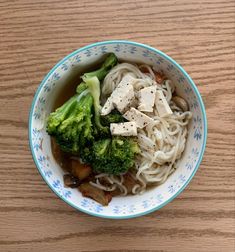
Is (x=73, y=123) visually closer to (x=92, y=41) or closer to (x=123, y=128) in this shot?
→ (x=123, y=128)

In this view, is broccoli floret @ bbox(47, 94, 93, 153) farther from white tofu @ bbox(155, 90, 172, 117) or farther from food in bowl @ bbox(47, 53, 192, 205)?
white tofu @ bbox(155, 90, 172, 117)

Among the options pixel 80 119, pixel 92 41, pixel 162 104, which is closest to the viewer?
pixel 80 119

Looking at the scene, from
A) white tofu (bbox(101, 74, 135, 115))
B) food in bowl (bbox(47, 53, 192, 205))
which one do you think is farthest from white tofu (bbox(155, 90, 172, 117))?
white tofu (bbox(101, 74, 135, 115))

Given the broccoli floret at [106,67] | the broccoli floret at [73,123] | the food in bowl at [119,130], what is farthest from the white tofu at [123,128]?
the broccoli floret at [106,67]

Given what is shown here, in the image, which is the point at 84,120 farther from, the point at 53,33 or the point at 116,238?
the point at 116,238

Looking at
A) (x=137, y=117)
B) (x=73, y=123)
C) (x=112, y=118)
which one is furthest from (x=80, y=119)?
(x=137, y=117)

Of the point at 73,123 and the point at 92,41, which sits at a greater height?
the point at 92,41

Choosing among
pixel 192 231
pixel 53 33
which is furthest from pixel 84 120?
pixel 192 231

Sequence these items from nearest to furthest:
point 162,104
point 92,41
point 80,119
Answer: point 80,119
point 162,104
point 92,41
